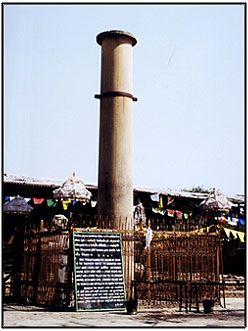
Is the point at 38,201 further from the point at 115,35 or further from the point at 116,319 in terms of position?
the point at 116,319

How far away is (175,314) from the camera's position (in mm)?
9742

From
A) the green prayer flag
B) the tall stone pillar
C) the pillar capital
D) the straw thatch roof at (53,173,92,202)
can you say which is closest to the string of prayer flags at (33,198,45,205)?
the green prayer flag

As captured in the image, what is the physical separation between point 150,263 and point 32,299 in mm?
2733

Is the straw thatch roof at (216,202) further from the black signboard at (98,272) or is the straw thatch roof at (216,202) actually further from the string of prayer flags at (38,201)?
the black signboard at (98,272)

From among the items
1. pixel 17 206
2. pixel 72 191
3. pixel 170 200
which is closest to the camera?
pixel 72 191

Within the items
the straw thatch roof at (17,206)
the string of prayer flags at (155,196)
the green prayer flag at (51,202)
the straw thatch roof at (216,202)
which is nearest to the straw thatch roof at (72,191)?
the straw thatch roof at (17,206)

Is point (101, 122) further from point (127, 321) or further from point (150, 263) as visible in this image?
point (127, 321)

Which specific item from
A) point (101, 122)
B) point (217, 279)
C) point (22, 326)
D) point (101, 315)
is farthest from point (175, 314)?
point (101, 122)

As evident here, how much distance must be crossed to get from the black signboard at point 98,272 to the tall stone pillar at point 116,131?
4.15ft

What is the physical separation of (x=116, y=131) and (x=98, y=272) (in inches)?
145

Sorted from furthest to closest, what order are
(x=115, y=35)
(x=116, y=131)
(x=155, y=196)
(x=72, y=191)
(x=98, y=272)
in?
(x=155, y=196) < (x=72, y=191) < (x=115, y=35) < (x=116, y=131) < (x=98, y=272)

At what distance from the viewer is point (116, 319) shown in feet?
28.7

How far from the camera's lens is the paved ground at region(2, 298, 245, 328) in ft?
26.7

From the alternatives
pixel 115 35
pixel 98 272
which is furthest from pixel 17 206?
pixel 98 272
